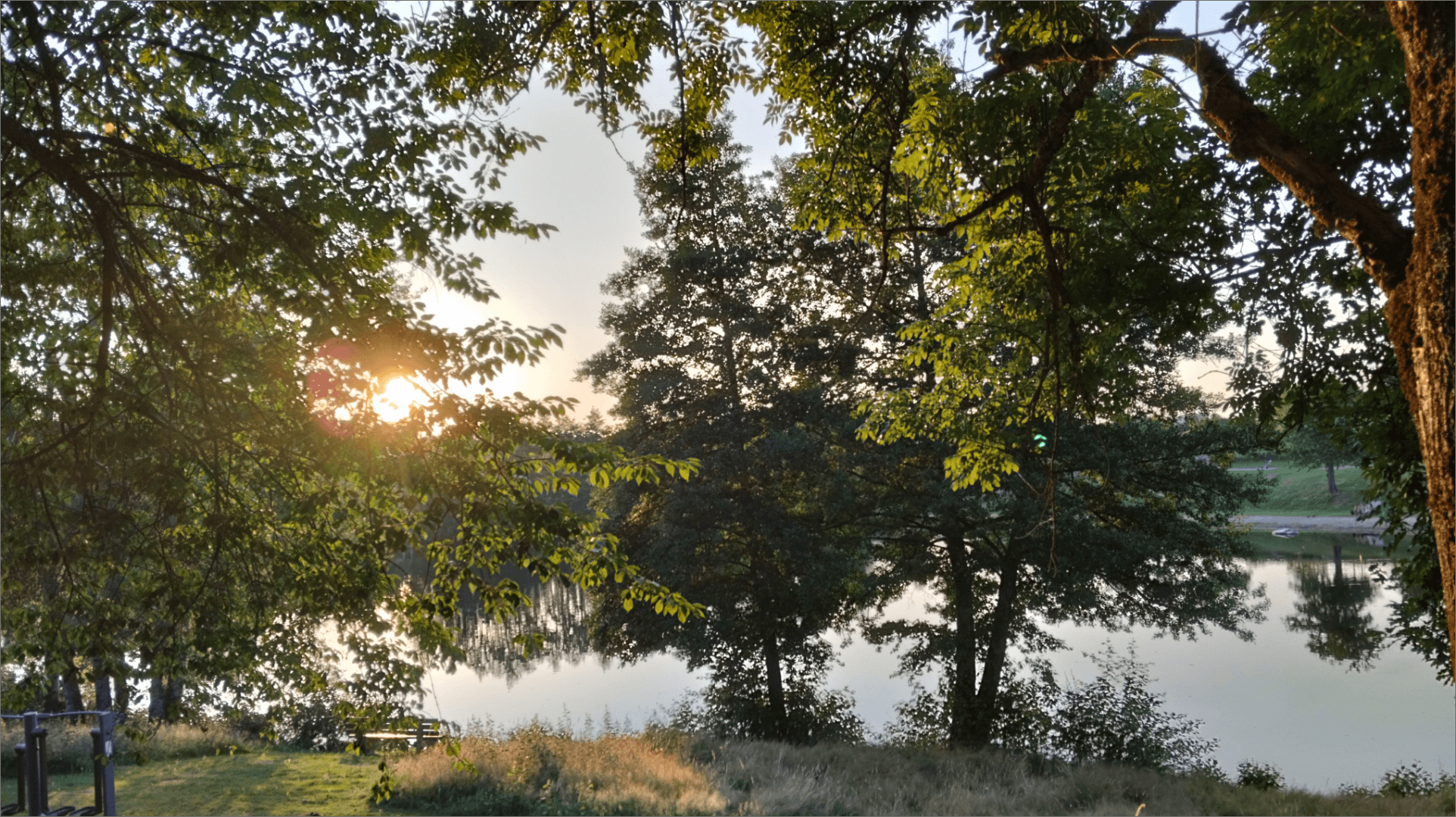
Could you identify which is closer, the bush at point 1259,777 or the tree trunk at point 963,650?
the bush at point 1259,777

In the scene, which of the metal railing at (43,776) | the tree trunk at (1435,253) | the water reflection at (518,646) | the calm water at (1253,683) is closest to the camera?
the tree trunk at (1435,253)

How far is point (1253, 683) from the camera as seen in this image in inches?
803

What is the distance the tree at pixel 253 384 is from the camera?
5.05 m

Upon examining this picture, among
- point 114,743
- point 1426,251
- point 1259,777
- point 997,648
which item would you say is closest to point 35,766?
point 114,743

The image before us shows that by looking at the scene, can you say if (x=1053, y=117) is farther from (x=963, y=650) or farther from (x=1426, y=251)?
(x=963, y=650)

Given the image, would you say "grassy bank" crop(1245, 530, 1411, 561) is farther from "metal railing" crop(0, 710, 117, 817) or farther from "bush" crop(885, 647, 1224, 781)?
"metal railing" crop(0, 710, 117, 817)

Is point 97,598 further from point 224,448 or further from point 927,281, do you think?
point 927,281

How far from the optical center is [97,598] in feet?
18.8

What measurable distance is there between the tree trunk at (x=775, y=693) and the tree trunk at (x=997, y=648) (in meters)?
3.54

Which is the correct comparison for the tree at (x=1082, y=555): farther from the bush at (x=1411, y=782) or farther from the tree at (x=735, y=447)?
the bush at (x=1411, y=782)

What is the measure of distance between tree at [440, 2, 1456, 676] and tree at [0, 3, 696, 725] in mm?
1109

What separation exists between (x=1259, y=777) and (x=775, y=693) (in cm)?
808

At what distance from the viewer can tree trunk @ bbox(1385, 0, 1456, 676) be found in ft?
10.0

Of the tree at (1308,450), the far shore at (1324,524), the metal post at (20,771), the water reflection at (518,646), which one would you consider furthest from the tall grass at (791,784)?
the far shore at (1324,524)
